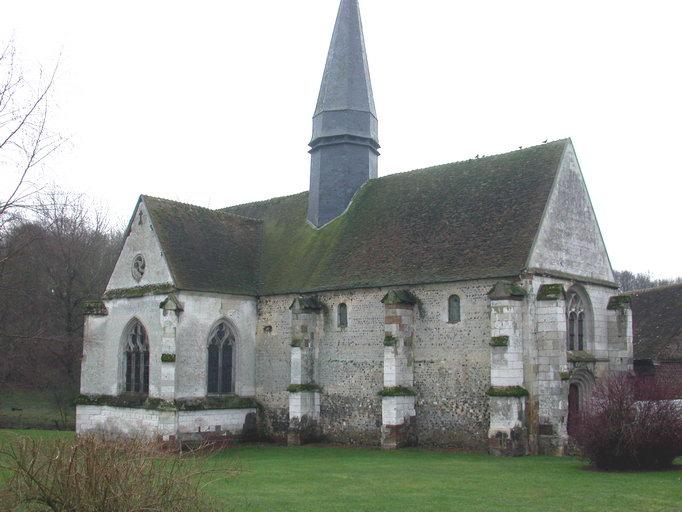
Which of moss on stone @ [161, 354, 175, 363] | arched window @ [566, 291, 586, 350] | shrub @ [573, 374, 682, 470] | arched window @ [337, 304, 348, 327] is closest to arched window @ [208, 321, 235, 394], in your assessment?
moss on stone @ [161, 354, 175, 363]

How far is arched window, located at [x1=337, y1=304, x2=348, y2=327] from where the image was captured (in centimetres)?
2648

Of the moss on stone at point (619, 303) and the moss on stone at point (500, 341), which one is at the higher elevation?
the moss on stone at point (619, 303)

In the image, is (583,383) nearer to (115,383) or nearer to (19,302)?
(115,383)

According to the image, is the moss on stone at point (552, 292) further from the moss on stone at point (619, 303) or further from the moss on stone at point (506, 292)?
the moss on stone at point (619, 303)

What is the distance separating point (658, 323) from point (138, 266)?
22.7m

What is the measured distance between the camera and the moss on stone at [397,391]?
23625 millimetres

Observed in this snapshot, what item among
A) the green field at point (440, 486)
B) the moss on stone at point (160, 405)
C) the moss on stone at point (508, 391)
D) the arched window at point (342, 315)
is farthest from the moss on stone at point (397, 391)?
the moss on stone at point (160, 405)

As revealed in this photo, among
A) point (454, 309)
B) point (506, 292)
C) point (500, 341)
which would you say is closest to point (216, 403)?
point (454, 309)

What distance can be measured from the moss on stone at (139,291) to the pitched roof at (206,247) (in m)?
0.61

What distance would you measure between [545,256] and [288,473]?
10.6m

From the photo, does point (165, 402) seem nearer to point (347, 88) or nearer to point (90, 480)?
point (347, 88)

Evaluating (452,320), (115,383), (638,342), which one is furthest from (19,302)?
(638,342)

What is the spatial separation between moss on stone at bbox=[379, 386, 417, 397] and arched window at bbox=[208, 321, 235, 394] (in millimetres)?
7016

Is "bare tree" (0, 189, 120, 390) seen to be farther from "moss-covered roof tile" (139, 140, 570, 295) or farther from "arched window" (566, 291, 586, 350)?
"arched window" (566, 291, 586, 350)
